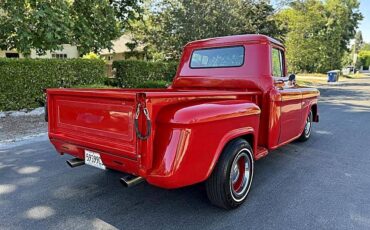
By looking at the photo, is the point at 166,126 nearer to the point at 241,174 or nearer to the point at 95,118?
the point at 95,118

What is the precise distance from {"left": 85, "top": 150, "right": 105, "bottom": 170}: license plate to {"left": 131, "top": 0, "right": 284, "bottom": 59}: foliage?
12273mm

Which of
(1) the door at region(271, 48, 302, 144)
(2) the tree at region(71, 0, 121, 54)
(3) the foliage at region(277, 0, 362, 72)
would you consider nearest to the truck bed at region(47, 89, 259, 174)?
(1) the door at region(271, 48, 302, 144)

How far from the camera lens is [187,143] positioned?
283 cm

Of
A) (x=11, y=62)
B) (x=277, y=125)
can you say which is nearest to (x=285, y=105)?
(x=277, y=125)

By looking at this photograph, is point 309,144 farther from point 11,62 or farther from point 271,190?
point 11,62

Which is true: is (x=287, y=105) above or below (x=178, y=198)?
above

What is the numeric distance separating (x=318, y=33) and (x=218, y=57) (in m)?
37.5

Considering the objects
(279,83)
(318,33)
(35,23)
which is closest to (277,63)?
(279,83)

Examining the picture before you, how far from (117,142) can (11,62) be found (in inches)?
300

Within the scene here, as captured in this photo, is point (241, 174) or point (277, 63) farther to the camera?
point (277, 63)

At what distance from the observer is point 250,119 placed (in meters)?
3.72

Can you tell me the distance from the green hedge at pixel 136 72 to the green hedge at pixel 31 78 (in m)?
2.61

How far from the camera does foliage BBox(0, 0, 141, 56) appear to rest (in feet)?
26.1

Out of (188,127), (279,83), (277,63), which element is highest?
(277,63)
